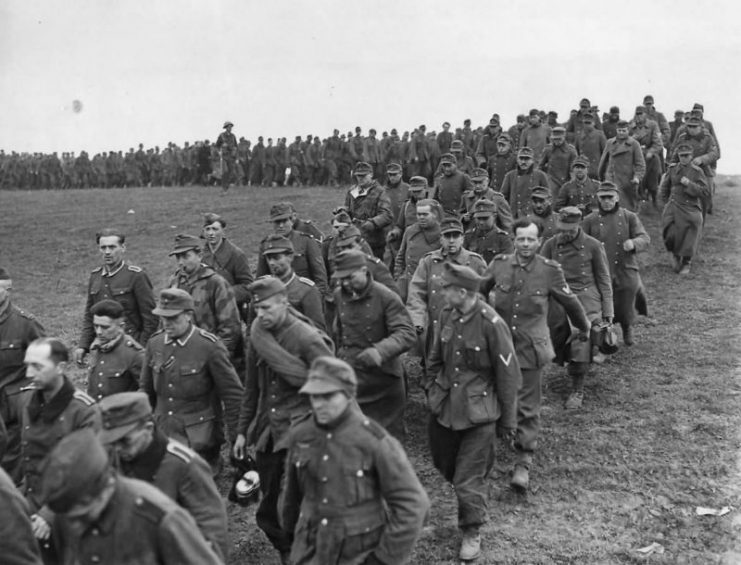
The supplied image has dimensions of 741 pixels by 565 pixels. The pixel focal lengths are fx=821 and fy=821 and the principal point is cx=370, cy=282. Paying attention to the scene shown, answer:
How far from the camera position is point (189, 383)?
20.7ft

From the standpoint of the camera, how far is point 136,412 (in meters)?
4.16

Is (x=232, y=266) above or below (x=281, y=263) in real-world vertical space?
below

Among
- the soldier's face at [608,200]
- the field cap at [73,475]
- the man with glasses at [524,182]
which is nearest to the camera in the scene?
the field cap at [73,475]

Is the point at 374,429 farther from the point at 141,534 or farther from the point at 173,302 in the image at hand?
the point at 173,302

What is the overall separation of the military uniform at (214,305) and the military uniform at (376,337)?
4.44 feet

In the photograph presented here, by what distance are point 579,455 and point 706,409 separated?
1803mm

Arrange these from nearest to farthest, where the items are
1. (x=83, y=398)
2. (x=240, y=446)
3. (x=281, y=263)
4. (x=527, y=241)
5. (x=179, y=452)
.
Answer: (x=179, y=452) → (x=83, y=398) → (x=240, y=446) → (x=281, y=263) → (x=527, y=241)

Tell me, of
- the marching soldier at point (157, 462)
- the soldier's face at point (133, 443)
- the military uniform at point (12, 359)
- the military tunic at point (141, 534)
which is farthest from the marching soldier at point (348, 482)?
the military uniform at point (12, 359)

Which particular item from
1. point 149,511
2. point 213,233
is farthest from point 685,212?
point 149,511

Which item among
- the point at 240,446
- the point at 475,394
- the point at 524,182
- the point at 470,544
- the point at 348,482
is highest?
the point at 524,182

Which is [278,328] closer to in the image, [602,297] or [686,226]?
[602,297]

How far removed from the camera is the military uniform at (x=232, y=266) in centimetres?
948

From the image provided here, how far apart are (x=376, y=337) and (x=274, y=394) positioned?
4.32 feet

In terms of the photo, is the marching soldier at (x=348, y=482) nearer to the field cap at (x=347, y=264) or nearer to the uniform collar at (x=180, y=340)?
the uniform collar at (x=180, y=340)
